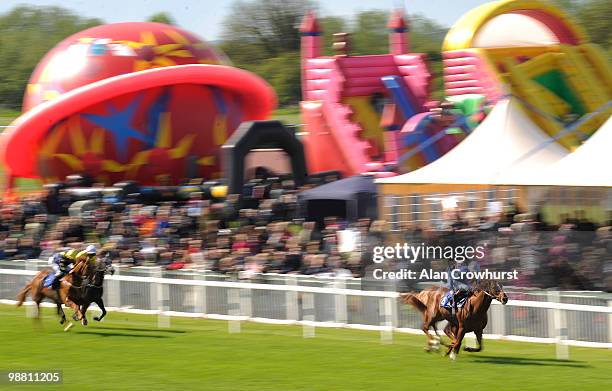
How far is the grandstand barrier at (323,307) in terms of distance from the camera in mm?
13141

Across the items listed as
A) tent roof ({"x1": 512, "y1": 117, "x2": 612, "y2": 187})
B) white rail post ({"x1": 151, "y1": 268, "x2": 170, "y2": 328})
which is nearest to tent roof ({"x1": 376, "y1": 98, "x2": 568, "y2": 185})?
tent roof ({"x1": 512, "y1": 117, "x2": 612, "y2": 187})

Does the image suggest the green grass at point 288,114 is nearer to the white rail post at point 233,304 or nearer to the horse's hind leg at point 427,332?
the white rail post at point 233,304

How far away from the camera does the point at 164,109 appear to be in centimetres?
2789

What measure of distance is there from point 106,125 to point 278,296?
1274 centimetres

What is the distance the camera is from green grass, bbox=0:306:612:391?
11.2 metres

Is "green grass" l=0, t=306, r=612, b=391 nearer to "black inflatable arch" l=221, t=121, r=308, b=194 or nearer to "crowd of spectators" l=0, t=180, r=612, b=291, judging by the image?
"crowd of spectators" l=0, t=180, r=612, b=291

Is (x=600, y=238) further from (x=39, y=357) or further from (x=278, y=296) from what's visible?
(x=39, y=357)

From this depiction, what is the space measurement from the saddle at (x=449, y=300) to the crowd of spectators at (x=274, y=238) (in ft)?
1.53

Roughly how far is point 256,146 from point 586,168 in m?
9.96

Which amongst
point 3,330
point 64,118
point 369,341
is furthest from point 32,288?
point 64,118

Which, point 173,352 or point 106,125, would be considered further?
point 106,125

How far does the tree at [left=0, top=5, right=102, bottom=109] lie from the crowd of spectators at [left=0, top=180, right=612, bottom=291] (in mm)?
44317

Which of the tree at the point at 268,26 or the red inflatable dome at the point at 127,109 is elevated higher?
the tree at the point at 268,26

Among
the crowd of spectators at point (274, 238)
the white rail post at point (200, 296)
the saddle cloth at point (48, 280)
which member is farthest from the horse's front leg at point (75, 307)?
the crowd of spectators at point (274, 238)
